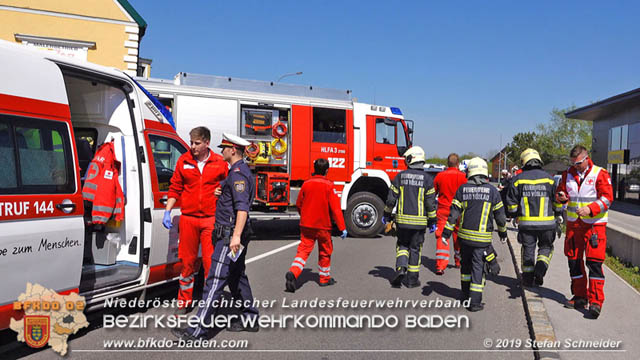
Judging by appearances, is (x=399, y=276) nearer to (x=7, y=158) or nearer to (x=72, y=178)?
(x=72, y=178)

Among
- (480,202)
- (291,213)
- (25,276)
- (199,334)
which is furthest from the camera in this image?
(291,213)

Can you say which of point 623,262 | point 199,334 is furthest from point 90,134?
point 623,262

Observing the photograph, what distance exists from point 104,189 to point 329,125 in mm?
6956

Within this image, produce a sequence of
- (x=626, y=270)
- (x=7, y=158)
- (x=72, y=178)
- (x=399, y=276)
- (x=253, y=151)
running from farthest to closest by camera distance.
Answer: (x=253, y=151), (x=626, y=270), (x=399, y=276), (x=72, y=178), (x=7, y=158)

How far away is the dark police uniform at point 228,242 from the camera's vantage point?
14.5 feet

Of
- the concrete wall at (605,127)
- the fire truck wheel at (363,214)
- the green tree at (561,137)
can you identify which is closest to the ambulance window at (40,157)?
the fire truck wheel at (363,214)

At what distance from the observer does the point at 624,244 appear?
8.95 meters

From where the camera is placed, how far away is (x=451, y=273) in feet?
26.0

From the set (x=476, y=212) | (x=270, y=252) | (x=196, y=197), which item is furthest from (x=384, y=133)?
(x=196, y=197)

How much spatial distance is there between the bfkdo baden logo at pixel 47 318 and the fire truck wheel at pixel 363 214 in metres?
7.48

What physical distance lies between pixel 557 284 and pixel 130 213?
18.7 feet

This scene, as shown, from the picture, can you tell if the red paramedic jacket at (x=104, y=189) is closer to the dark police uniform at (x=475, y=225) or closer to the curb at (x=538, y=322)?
the dark police uniform at (x=475, y=225)

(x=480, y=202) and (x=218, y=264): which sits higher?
(x=480, y=202)

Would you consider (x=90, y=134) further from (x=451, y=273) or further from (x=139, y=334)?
(x=451, y=273)
